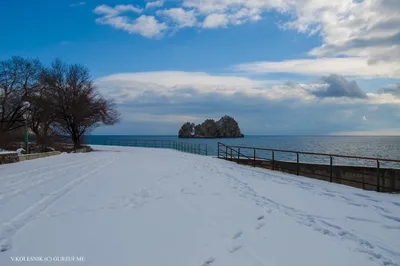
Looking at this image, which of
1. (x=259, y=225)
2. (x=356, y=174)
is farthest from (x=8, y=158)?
(x=356, y=174)

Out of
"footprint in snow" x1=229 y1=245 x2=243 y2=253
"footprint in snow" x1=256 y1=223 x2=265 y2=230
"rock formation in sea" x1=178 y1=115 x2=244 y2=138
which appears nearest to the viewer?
"footprint in snow" x1=229 y1=245 x2=243 y2=253

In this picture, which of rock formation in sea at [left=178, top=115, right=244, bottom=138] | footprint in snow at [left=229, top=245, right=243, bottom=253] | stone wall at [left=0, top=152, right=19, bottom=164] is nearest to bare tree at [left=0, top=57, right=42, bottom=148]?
stone wall at [left=0, top=152, right=19, bottom=164]

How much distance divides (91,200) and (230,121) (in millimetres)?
162125

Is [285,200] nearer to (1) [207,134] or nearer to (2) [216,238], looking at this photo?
(2) [216,238]

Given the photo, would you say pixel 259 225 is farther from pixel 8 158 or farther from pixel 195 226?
pixel 8 158

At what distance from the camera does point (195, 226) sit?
17.5ft

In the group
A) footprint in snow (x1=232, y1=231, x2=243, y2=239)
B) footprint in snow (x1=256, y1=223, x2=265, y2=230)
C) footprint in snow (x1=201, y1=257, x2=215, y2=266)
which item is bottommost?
footprint in snow (x1=201, y1=257, x2=215, y2=266)

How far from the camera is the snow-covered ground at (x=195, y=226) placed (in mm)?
4074

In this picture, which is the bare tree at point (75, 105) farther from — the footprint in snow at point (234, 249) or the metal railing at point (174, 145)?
the footprint in snow at point (234, 249)

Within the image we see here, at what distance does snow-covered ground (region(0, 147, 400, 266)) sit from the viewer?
4.07 m

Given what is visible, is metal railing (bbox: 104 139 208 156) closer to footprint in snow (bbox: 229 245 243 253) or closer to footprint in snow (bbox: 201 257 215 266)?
footprint in snow (bbox: 229 245 243 253)

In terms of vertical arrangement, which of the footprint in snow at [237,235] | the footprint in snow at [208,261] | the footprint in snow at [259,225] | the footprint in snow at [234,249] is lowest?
the footprint in snow at [208,261]

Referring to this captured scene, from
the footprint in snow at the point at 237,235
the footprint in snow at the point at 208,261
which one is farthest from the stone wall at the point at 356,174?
the footprint in snow at the point at 208,261

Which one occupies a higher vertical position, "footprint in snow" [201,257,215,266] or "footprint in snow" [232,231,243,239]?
"footprint in snow" [232,231,243,239]
